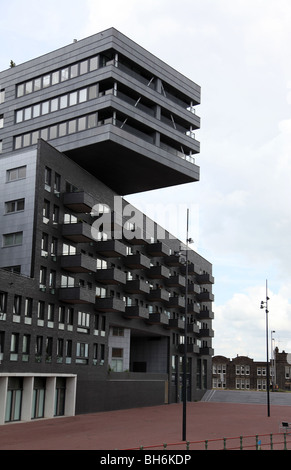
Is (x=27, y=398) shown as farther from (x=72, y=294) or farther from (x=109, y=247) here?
(x=109, y=247)

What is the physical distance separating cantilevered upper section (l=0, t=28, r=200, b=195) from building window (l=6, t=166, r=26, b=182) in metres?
7.11

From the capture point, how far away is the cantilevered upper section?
5506 centimetres

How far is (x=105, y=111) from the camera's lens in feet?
180

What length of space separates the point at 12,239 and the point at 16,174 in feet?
19.3

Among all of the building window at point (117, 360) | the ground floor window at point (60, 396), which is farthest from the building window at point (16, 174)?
the building window at point (117, 360)

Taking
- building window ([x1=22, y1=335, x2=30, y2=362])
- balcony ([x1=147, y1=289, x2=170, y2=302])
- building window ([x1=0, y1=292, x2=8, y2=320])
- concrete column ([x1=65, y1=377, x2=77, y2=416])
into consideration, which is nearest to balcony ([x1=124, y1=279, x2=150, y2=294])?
balcony ([x1=147, y1=289, x2=170, y2=302])

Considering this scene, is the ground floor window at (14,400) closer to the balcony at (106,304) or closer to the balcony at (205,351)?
the balcony at (106,304)

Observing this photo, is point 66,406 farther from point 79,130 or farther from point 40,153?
point 79,130

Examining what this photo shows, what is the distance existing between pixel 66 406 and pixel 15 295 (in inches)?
472

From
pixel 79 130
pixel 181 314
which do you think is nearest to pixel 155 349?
pixel 181 314

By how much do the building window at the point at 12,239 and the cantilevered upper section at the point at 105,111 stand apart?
Answer: 11.3 m

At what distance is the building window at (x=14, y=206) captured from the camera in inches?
1914

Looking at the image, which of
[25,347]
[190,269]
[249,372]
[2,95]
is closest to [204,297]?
[190,269]

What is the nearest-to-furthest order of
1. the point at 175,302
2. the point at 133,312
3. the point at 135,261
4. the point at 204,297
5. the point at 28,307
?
the point at 28,307 < the point at 133,312 < the point at 135,261 < the point at 175,302 < the point at 204,297
